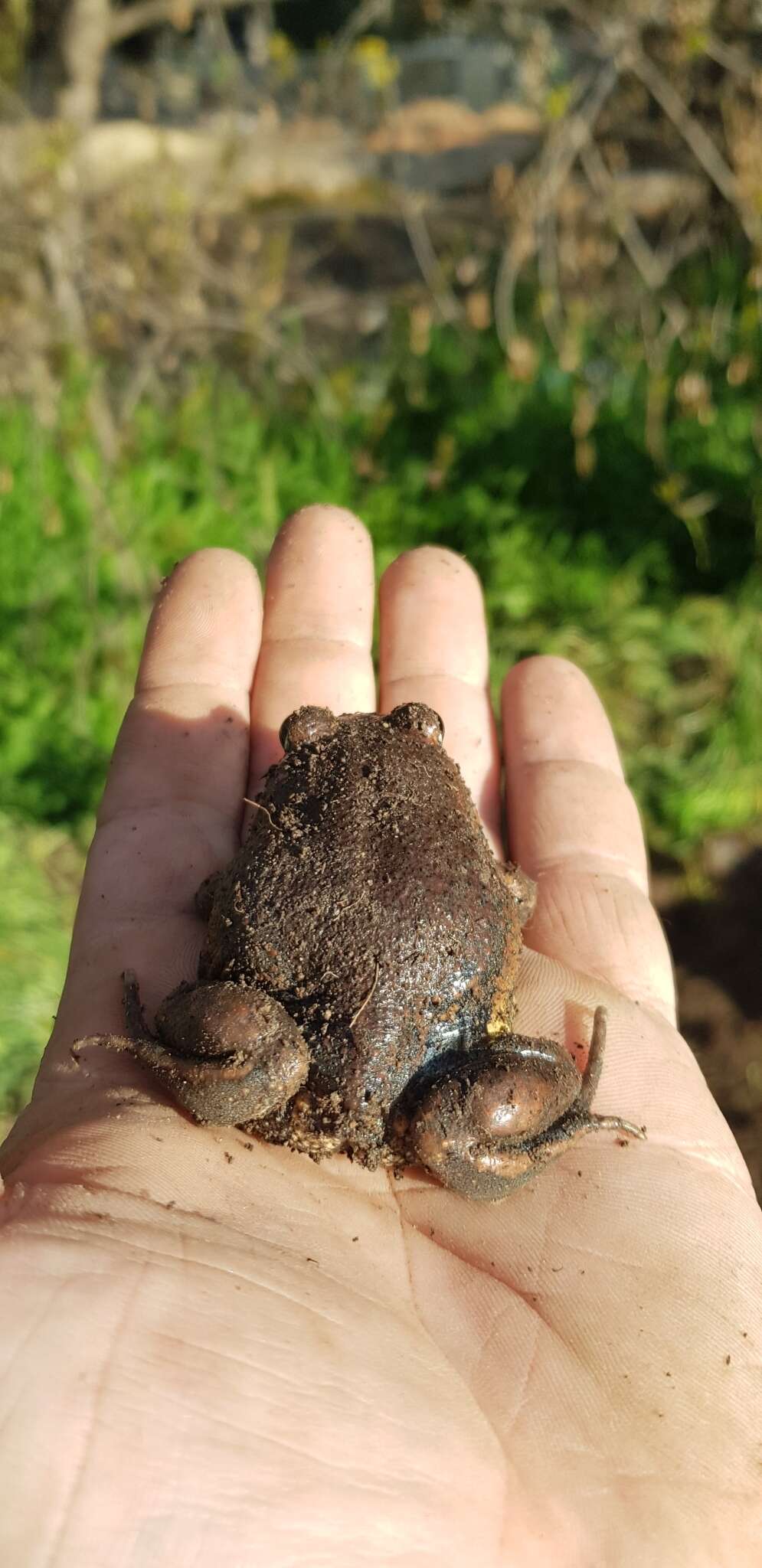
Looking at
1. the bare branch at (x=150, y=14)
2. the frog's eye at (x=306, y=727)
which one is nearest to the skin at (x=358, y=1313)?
the frog's eye at (x=306, y=727)

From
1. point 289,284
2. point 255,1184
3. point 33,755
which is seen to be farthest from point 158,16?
point 255,1184

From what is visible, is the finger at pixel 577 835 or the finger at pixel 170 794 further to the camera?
the finger at pixel 577 835

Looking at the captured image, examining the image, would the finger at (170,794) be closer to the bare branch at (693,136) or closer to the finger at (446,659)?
the finger at (446,659)

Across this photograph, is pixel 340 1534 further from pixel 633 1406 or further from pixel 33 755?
pixel 33 755

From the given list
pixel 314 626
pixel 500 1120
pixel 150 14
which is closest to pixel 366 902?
pixel 500 1120

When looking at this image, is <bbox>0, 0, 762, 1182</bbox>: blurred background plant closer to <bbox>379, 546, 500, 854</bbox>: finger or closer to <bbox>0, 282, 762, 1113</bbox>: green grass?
<bbox>0, 282, 762, 1113</bbox>: green grass

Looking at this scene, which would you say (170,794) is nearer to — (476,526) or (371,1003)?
(371,1003)

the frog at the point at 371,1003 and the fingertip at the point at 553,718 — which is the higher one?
the fingertip at the point at 553,718

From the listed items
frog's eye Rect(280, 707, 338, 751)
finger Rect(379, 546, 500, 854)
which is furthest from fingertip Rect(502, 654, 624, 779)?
frog's eye Rect(280, 707, 338, 751)
